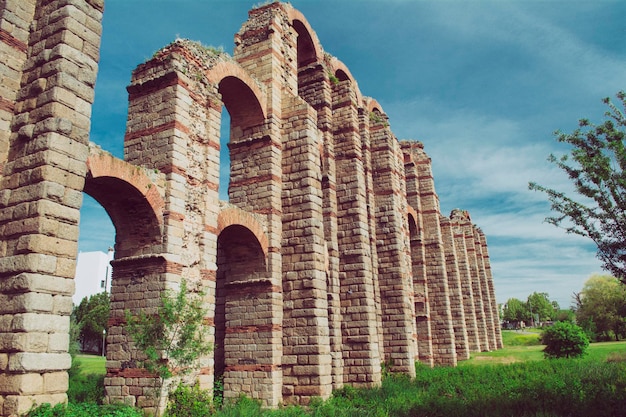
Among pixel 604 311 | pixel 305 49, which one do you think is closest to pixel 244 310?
pixel 305 49

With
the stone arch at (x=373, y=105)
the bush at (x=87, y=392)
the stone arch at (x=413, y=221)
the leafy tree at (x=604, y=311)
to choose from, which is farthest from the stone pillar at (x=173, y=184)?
the leafy tree at (x=604, y=311)

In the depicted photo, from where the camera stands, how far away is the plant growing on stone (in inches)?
342

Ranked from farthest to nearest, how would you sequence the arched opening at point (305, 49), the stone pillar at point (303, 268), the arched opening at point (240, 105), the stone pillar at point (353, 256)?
the arched opening at point (305, 49) → the stone pillar at point (353, 256) → the arched opening at point (240, 105) → the stone pillar at point (303, 268)

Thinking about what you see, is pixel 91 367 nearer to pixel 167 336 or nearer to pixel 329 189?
pixel 329 189

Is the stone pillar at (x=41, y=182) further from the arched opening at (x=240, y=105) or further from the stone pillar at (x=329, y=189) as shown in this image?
the stone pillar at (x=329, y=189)

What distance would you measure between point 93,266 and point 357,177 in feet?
144

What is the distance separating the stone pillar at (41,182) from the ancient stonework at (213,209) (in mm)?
22

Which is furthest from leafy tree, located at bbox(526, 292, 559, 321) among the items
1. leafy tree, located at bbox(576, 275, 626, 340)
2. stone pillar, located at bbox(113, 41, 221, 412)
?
stone pillar, located at bbox(113, 41, 221, 412)

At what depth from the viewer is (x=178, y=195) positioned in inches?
405

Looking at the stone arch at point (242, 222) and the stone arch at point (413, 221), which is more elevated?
the stone arch at point (413, 221)

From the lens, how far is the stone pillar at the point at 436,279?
24359mm

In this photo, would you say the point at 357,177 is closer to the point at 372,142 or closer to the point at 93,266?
the point at 372,142

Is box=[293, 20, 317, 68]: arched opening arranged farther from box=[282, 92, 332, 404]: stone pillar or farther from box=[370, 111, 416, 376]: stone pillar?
box=[282, 92, 332, 404]: stone pillar

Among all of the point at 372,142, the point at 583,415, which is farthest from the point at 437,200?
the point at 583,415
